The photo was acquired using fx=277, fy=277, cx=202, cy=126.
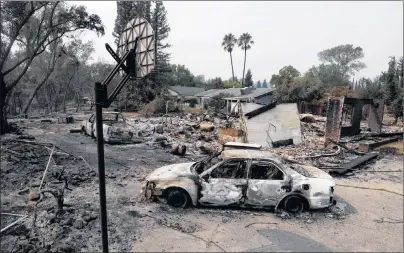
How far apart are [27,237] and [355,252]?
5.85 metres

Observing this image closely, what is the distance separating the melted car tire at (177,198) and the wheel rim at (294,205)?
2326 mm

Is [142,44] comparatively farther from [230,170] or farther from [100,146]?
[230,170]

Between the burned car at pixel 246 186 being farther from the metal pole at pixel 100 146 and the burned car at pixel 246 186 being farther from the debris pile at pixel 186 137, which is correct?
the debris pile at pixel 186 137

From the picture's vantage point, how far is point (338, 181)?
30.2 ft

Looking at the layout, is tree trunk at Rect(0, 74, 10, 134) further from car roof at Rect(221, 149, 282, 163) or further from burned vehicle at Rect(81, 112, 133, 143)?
car roof at Rect(221, 149, 282, 163)

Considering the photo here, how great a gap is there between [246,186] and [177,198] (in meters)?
1.58

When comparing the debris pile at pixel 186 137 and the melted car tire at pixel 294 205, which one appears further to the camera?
the debris pile at pixel 186 137

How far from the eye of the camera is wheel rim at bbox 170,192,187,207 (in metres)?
6.28

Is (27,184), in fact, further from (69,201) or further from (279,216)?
(279,216)

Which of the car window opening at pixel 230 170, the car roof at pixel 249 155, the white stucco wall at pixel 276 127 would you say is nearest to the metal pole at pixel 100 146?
the car window opening at pixel 230 170

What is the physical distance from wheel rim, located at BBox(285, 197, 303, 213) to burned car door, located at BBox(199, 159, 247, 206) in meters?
1.08

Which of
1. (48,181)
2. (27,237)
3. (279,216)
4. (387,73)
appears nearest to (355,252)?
(279,216)

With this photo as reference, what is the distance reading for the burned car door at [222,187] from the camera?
20.3ft

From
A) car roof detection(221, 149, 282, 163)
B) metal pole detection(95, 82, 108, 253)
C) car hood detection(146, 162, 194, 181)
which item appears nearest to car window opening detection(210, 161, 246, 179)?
car roof detection(221, 149, 282, 163)
